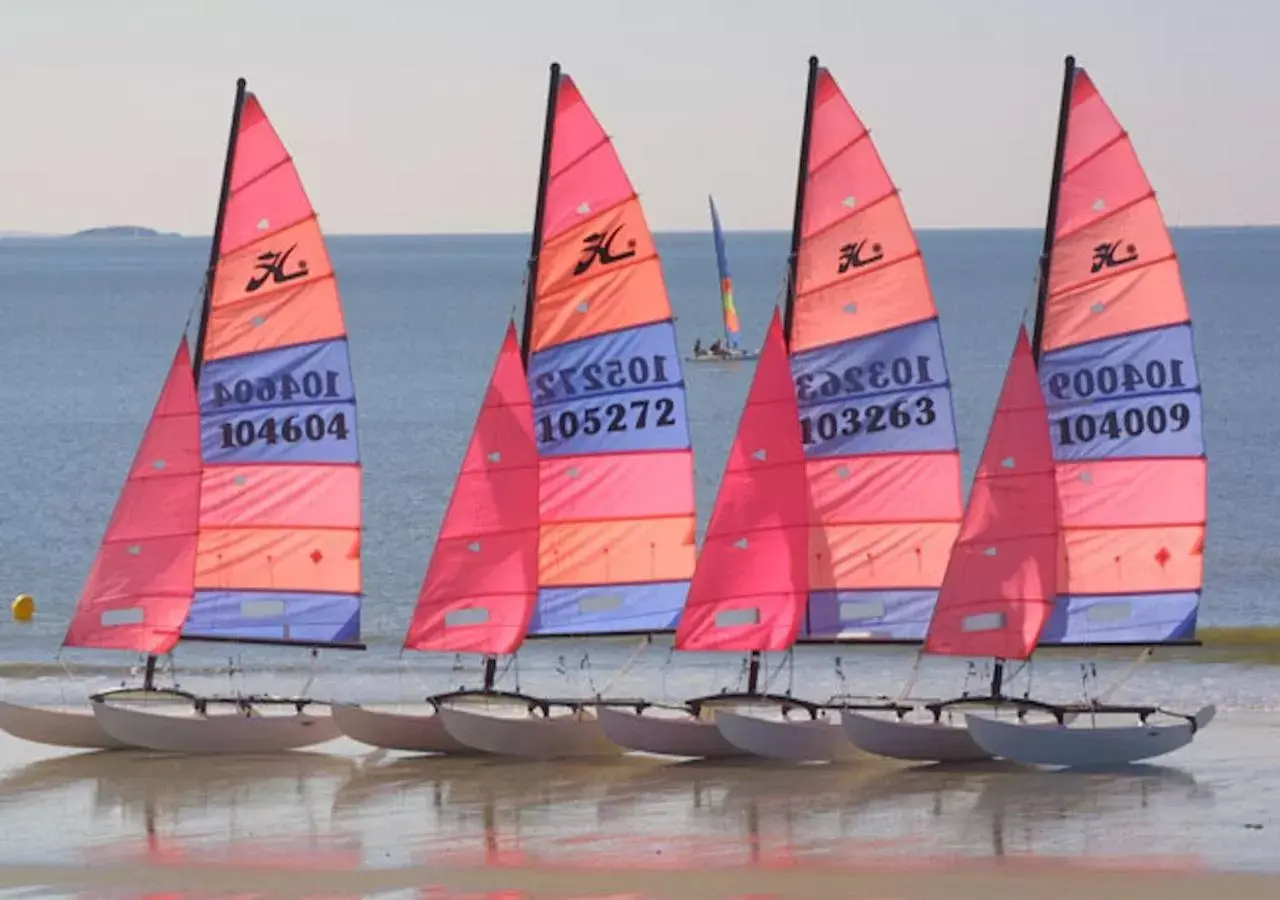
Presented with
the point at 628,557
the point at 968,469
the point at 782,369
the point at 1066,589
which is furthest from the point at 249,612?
the point at 968,469

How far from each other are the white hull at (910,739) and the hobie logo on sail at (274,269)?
9.40m

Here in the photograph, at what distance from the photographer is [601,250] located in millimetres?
38594

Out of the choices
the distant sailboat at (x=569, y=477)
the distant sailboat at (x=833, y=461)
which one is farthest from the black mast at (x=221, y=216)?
the distant sailboat at (x=833, y=461)

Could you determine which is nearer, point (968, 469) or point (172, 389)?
point (172, 389)

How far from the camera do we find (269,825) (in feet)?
112

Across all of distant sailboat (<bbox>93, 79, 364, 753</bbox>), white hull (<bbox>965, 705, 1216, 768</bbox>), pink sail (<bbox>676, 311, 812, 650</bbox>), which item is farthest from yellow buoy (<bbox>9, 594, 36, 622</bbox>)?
white hull (<bbox>965, 705, 1216, 768</bbox>)

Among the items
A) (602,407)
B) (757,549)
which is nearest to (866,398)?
(757,549)

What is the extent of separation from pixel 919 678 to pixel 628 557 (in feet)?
31.8

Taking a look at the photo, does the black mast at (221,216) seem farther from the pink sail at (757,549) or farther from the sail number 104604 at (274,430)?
the pink sail at (757,549)

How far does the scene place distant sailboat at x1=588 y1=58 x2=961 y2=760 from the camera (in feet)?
125

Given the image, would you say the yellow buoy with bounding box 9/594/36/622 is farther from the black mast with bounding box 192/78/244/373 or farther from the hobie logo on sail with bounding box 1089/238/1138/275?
the hobie logo on sail with bounding box 1089/238/1138/275

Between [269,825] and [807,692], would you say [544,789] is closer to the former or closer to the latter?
[269,825]

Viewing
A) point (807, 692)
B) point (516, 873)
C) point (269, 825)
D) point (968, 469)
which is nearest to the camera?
point (516, 873)

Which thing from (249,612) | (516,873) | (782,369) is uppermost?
(782,369)
